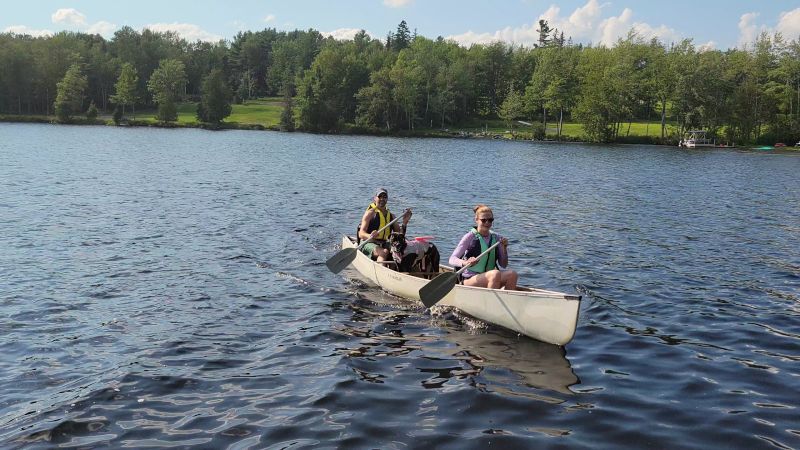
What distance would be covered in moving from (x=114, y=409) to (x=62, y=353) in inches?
99.4

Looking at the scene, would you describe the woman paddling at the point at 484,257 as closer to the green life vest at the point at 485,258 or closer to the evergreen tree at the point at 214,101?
the green life vest at the point at 485,258

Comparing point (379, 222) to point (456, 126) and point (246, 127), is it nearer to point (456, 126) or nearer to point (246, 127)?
point (246, 127)

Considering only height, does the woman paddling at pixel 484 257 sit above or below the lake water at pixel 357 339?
above

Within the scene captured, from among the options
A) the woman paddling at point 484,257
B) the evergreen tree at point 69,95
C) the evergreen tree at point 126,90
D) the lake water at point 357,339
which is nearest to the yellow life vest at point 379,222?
the lake water at point 357,339

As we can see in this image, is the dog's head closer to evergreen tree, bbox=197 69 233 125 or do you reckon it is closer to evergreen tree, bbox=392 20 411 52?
evergreen tree, bbox=197 69 233 125

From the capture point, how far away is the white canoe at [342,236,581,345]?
10.9 metres

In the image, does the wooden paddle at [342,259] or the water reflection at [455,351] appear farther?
the wooden paddle at [342,259]

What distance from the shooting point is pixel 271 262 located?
18.1 m

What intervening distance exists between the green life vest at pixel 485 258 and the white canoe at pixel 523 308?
0.62 metres

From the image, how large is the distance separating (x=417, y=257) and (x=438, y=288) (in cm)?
251

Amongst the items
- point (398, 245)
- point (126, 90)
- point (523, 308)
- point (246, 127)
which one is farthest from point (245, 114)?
point (523, 308)

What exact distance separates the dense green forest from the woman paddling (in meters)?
89.2

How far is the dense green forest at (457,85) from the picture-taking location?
92.8 m

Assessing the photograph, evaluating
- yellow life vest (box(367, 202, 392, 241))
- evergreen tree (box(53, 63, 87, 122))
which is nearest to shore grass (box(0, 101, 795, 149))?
evergreen tree (box(53, 63, 87, 122))
